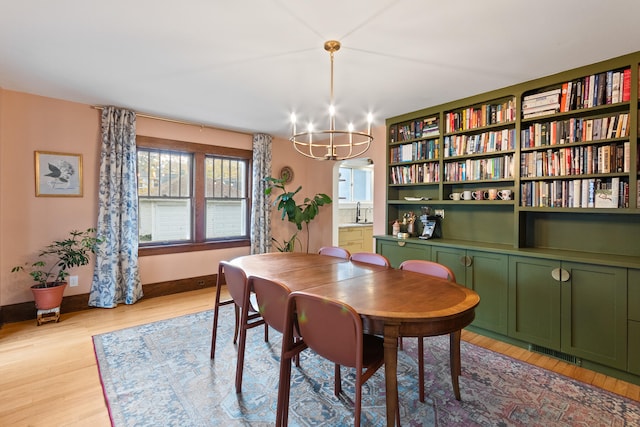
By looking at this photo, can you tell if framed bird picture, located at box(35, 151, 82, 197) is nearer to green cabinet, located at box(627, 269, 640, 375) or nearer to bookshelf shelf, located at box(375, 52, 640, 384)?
bookshelf shelf, located at box(375, 52, 640, 384)

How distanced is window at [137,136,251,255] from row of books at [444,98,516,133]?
310cm

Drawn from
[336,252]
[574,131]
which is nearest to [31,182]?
[336,252]

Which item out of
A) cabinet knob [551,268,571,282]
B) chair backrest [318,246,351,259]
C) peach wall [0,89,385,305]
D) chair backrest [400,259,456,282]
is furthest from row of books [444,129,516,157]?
chair backrest [318,246,351,259]

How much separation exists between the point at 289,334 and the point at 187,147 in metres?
3.63

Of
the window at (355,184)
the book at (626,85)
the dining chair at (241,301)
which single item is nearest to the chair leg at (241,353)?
the dining chair at (241,301)

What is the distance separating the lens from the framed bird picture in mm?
3408

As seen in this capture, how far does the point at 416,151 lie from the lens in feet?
12.6

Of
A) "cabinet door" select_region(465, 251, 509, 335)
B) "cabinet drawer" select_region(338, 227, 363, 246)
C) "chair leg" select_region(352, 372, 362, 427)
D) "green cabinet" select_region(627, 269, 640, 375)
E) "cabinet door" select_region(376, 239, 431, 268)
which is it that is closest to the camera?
"chair leg" select_region(352, 372, 362, 427)

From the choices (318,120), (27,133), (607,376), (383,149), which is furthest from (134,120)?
(607,376)

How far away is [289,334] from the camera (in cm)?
166

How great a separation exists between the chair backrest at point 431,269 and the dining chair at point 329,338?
2.47 ft

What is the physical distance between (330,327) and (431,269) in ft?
3.83

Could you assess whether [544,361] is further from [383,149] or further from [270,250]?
[270,250]

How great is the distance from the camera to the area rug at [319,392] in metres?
1.83
